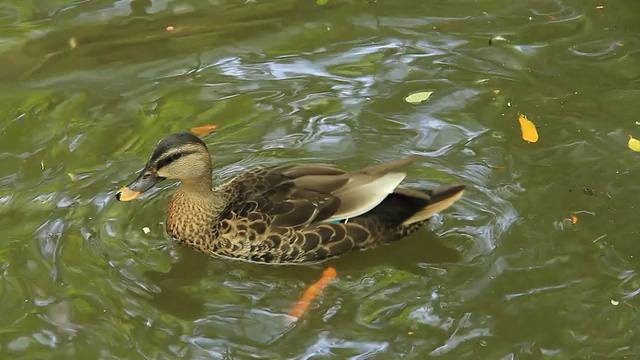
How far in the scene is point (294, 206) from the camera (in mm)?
5660

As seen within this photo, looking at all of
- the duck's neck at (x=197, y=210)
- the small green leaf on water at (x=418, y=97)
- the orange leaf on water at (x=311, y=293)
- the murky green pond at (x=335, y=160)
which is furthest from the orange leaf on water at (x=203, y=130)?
the orange leaf on water at (x=311, y=293)

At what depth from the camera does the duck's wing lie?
561 centimetres

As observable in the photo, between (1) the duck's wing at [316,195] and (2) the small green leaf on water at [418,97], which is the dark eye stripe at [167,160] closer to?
(1) the duck's wing at [316,195]

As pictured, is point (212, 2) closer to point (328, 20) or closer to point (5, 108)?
point (328, 20)

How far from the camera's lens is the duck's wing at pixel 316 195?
221 inches

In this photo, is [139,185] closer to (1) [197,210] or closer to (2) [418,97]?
(1) [197,210]

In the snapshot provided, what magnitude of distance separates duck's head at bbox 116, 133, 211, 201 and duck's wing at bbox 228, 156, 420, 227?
0.34 metres

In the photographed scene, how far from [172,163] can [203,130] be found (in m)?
1.20

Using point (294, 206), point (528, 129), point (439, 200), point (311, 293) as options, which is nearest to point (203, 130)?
point (294, 206)

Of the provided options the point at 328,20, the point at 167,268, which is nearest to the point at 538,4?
the point at 328,20

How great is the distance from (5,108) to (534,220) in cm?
390

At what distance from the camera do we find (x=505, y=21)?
795cm

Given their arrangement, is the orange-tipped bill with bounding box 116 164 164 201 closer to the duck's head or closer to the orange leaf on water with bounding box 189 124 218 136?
the duck's head

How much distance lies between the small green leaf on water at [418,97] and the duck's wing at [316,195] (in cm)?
140
